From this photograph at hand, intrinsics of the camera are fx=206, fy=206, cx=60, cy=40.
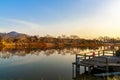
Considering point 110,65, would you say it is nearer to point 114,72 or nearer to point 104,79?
point 114,72

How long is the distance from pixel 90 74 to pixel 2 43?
332ft

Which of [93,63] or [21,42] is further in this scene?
[21,42]

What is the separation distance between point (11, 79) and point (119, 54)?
11.3 metres

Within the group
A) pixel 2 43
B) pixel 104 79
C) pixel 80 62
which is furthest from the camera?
pixel 2 43

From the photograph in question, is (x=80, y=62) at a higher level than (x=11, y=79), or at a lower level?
higher

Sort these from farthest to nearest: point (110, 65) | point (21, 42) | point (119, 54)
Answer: point (21, 42)
point (119, 54)
point (110, 65)

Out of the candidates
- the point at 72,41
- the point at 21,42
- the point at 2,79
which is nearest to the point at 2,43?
the point at 21,42

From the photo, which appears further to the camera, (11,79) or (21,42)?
(21,42)

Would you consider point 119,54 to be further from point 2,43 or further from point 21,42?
point 21,42

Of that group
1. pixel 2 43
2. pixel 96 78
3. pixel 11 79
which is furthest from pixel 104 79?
pixel 2 43

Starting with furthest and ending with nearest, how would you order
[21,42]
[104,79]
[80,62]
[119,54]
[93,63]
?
[21,42] < [119,54] < [80,62] < [93,63] < [104,79]

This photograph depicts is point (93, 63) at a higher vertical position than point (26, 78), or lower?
higher

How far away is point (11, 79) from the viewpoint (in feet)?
63.0

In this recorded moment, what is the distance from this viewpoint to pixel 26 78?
Result: 2000 centimetres
